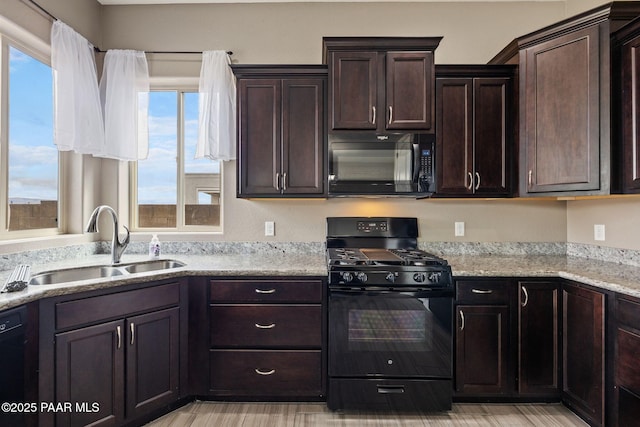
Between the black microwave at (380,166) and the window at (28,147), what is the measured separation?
203 cm

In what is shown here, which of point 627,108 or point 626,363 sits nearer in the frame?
point 626,363

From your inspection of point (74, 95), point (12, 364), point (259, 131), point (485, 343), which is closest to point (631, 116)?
point (485, 343)

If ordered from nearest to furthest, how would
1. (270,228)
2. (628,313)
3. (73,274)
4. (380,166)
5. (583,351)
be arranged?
(628,313) < (583,351) < (73,274) < (380,166) < (270,228)

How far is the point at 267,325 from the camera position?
86.0 inches

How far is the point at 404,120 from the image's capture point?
2.41 m

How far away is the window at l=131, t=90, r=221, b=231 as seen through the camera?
118 inches

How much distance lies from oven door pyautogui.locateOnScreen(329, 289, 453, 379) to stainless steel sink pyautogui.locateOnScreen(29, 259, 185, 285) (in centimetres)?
121

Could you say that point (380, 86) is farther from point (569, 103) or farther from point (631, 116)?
point (631, 116)

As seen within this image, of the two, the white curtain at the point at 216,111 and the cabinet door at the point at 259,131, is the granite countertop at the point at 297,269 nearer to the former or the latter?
the cabinet door at the point at 259,131

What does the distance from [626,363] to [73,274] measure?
318 cm

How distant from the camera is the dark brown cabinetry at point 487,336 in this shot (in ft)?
7.13

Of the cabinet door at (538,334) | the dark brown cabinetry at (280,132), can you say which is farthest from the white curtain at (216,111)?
the cabinet door at (538,334)

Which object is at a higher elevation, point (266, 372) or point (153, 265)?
point (153, 265)

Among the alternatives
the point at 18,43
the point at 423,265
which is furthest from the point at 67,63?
the point at 423,265
